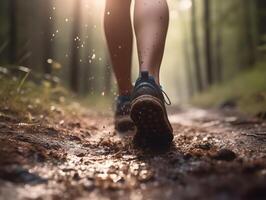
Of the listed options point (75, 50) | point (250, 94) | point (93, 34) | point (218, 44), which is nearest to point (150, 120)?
point (250, 94)

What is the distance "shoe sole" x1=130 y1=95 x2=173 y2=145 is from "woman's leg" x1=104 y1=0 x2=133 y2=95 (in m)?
0.75

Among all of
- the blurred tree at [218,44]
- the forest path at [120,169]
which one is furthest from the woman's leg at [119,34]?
the blurred tree at [218,44]

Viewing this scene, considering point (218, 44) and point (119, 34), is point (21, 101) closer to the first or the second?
point (119, 34)

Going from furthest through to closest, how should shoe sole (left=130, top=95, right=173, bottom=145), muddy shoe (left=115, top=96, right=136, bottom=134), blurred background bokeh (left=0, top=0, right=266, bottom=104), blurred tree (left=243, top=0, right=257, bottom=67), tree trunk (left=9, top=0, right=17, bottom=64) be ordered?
blurred tree (left=243, top=0, right=257, bottom=67), blurred background bokeh (left=0, top=0, right=266, bottom=104), tree trunk (left=9, top=0, right=17, bottom=64), muddy shoe (left=115, top=96, right=136, bottom=134), shoe sole (left=130, top=95, right=173, bottom=145)

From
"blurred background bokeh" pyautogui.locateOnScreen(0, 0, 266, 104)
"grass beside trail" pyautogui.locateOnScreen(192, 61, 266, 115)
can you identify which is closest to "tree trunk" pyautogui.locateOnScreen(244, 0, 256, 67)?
"blurred background bokeh" pyautogui.locateOnScreen(0, 0, 266, 104)

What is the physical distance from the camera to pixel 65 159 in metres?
1.88

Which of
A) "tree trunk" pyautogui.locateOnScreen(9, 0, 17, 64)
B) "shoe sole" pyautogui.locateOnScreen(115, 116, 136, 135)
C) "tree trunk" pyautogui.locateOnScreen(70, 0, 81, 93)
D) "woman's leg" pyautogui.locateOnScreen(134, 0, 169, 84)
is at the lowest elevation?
"shoe sole" pyautogui.locateOnScreen(115, 116, 136, 135)

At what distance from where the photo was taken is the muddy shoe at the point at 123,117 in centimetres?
286

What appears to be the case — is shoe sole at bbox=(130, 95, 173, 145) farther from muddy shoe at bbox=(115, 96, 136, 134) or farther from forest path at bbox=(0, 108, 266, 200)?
muddy shoe at bbox=(115, 96, 136, 134)

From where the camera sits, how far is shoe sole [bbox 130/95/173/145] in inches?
79.0

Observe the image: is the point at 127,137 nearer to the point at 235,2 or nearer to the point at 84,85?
the point at 235,2

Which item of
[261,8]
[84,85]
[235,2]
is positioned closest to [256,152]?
[261,8]

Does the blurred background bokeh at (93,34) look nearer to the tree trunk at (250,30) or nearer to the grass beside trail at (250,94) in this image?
the tree trunk at (250,30)

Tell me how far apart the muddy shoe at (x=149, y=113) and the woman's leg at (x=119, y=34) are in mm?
694
